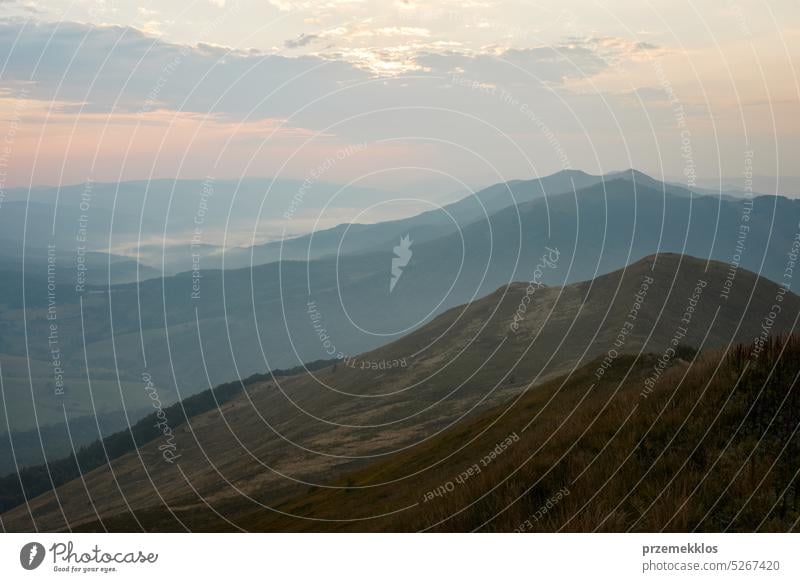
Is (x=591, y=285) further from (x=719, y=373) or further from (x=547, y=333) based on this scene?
(x=719, y=373)

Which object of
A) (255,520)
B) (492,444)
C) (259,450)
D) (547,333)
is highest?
(492,444)
